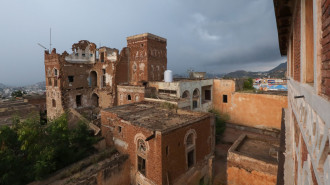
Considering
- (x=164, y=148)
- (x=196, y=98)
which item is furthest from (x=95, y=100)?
(x=164, y=148)

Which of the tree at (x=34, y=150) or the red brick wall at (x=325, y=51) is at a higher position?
the red brick wall at (x=325, y=51)

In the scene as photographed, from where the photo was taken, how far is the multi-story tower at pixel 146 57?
24125 mm

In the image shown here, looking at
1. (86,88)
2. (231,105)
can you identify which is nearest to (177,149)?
(231,105)

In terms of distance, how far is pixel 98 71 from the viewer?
2581cm

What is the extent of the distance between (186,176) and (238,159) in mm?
3996

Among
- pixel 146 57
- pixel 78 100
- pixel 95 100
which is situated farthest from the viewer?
pixel 95 100

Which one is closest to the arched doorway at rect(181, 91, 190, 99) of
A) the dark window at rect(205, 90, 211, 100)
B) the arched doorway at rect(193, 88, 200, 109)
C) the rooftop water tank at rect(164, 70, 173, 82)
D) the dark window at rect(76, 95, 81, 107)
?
the arched doorway at rect(193, 88, 200, 109)

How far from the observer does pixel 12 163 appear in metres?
8.87

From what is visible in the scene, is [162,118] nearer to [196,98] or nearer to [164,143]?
[164,143]

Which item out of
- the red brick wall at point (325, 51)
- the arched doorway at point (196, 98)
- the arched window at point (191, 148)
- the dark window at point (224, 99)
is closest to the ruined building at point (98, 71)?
the arched doorway at point (196, 98)

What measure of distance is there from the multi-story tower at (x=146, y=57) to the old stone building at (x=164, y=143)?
37.3 feet

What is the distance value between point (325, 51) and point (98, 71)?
27.1m

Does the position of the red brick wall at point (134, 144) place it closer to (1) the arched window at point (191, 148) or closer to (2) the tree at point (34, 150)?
(2) the tree at point (34, 150)

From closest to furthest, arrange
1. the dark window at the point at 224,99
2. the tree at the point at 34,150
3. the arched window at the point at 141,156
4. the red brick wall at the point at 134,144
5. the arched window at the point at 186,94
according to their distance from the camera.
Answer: the tree at the point at 34,150 < the red brick wall at the point at 134,144 < the arched window at the point at 141,156 < the arched window at the point at 186,94 < the dark window at the point at 224,99
